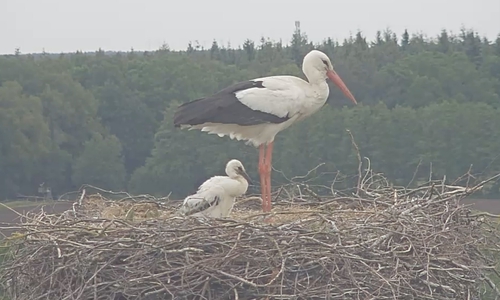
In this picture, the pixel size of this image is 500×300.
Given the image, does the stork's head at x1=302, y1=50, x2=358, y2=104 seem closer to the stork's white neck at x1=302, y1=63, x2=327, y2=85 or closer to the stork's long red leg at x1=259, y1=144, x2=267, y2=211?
the stork's white neck at x1=302, y1=63, x2=327, y2=85

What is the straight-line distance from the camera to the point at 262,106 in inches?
268

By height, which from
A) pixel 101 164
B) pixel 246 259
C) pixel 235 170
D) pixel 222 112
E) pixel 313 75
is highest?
pixel 313 75

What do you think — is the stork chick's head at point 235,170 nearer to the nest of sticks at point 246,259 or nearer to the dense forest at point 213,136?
the nest of sticks at point 246,259

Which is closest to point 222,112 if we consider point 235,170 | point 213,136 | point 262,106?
point 262,106

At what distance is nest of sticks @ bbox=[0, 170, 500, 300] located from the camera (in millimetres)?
5109

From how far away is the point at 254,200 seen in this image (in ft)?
25.0

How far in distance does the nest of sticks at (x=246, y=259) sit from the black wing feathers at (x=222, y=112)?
113 centimetres

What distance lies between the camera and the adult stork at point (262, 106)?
22.1ft

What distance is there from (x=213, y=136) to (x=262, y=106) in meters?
18.1

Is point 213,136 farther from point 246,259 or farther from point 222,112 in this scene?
point 246,259

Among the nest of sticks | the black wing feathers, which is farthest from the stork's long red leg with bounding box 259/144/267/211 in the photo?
the nest of sticks

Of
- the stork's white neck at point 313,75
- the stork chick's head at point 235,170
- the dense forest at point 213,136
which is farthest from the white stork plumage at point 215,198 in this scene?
the dense forest at point 213,136

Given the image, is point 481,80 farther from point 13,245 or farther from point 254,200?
point 13,245

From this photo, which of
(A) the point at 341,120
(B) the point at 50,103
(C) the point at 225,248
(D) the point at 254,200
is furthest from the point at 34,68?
(C) the point at 225,248
